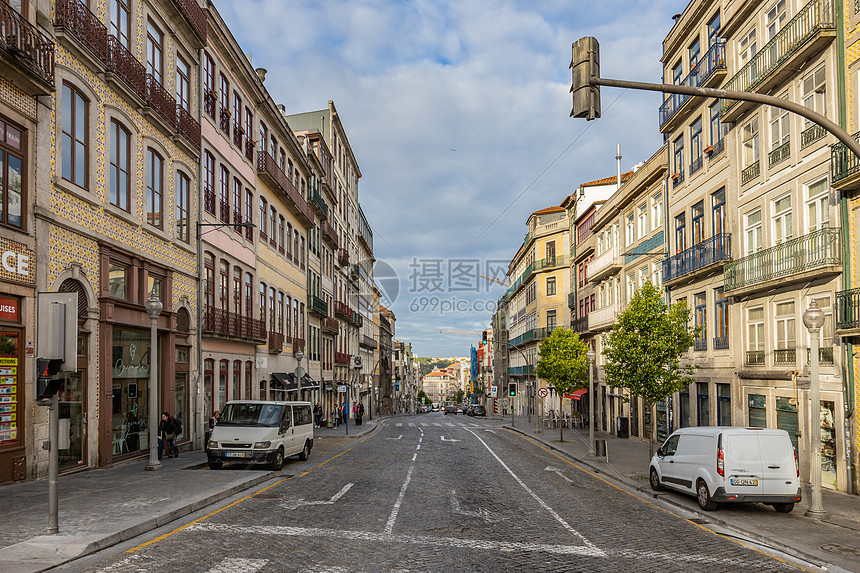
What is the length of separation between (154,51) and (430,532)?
19.8 m

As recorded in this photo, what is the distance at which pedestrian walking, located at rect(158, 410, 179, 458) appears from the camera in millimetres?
23422

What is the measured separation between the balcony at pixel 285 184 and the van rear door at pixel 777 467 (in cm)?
2960

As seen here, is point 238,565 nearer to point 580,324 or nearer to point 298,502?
point 298,502

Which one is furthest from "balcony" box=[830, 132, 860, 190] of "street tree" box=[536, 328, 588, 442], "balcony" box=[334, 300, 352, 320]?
"balcony" box=[334, 300, 352, 320]

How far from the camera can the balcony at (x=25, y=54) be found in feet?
49.7

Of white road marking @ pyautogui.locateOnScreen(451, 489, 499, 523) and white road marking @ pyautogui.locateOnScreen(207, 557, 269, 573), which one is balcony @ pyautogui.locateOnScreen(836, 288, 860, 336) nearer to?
white road marking @ pyautogui.locateOnScreen(451, 489, 499, 523)

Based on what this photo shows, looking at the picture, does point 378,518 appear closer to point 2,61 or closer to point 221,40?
point 2,61

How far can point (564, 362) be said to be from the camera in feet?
132

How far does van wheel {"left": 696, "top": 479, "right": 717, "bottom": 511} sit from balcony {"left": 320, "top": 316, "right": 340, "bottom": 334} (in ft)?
142

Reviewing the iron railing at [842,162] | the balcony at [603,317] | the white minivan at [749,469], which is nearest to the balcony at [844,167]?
the iron railing at [842,162]

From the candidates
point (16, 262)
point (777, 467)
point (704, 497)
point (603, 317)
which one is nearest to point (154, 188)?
point (16, 262)

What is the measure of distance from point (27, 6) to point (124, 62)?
4.88 m

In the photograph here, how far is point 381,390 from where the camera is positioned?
10088cm

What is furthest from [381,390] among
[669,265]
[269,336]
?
[669,265]
